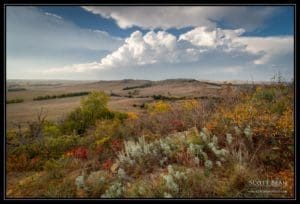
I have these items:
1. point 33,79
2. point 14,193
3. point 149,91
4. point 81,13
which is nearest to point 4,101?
point 33,79

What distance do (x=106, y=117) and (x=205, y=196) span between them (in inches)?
81.1

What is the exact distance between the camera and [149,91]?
607 centimetres

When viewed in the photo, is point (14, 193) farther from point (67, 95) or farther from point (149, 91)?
point (149, 91)

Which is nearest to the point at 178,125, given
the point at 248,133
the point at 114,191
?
the point at 248,133

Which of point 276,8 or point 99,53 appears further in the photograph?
point 99,53

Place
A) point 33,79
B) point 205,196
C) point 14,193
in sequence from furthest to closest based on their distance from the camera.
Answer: point 33,79, point 14,193, point 205,196

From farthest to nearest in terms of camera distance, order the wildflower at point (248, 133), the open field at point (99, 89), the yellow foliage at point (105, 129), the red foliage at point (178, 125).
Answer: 1. the red foliage at point (178, 125)
2. the yellow foliage at point (105, 129)
3. the open field at point (99, 89)
4. the wildflower at point (248, 133)

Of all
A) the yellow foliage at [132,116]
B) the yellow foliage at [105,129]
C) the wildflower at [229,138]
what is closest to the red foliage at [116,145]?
the yellow foliage at [105,129]

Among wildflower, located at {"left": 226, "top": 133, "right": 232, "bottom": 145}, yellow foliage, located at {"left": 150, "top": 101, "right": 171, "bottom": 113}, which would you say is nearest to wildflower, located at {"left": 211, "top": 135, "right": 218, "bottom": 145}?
wildflower, located at {"left": 226, "top": 133, "right": 232, "bottom": 145}

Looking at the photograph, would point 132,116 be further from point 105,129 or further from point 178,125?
point 178,125

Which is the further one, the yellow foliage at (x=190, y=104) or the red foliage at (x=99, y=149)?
the yellow foliage at (x=190, y=104)

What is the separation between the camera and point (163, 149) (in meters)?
5.72

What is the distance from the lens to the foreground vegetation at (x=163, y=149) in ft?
17.3

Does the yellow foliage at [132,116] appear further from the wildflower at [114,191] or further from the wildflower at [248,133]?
the wildflower at [248,133]
